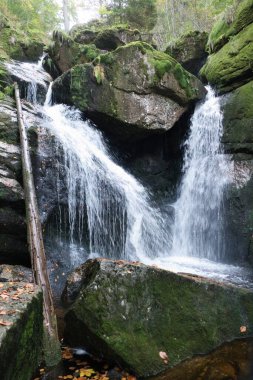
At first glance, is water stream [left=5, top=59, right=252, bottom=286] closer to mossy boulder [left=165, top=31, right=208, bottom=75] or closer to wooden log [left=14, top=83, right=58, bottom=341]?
wooden log [left=14, top=83, right=58, bottom=341]

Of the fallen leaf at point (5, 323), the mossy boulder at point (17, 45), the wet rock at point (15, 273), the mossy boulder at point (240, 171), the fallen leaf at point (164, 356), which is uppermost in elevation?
the mossy boulder at point (17, 45)

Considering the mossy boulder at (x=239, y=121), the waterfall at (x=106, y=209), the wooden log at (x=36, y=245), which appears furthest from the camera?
the mossy boulder at (x=239, y=121)

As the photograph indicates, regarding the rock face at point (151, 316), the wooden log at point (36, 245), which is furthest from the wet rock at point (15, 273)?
the rock face at point (151, 316)

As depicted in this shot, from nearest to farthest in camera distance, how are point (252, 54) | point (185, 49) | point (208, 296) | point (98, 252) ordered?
point (208, 296) → point (98, 252) → point (252, 54) → point (185, 49)

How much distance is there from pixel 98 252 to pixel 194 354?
438 centimetres

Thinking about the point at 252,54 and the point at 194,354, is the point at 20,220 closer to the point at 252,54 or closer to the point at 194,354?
the point at 194,354

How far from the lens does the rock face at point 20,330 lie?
2.82 metres

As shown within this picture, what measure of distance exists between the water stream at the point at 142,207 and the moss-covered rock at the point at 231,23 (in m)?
1.78

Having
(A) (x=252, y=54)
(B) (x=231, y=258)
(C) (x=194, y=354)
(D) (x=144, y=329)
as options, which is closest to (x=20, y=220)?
(D) (x=144, y=329)

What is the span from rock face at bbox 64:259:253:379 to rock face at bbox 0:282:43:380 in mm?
685

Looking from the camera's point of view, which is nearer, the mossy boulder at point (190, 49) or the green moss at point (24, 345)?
the green moss at point (24, 345)

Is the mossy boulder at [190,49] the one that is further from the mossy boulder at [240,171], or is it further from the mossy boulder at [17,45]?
the mossy boulder at [17,45]

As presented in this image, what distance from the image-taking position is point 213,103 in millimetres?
10453

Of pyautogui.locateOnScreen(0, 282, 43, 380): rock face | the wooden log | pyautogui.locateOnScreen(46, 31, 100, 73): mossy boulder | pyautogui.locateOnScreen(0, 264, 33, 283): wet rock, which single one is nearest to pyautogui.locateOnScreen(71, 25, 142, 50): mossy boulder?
pyautogui.locateOnScreen(46, 31, 100, 73): mossy boulder
